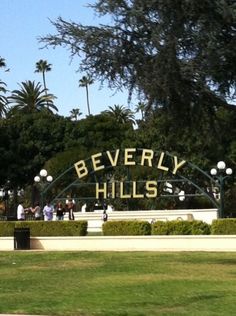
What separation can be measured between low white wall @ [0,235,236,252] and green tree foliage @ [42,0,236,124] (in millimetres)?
9646

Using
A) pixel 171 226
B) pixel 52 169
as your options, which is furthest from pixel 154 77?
pixel 52 169

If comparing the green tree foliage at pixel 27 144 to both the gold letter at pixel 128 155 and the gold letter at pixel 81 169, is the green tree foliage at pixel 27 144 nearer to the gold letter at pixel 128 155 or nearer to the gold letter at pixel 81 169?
the gold letter at pixel 81 169

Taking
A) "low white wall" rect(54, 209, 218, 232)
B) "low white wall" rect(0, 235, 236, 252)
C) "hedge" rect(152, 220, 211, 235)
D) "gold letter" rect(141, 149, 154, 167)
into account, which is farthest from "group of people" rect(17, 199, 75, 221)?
"hedge" rect(152, 220, 211, 235)

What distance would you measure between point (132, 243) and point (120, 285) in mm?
13787

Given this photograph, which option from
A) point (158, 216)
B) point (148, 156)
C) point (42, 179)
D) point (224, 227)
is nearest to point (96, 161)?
point (148, 156)

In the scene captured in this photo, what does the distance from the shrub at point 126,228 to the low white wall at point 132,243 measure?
1149 millimetres

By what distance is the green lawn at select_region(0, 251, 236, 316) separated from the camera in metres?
10.7

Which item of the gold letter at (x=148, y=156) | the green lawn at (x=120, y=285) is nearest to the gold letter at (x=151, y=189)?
the gold letter at (x=148, y=156)

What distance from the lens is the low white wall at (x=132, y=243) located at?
26328mm

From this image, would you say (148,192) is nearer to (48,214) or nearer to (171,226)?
(48,214)

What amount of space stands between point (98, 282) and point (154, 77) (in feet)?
16.3

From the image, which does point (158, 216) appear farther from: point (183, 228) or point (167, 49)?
point (167, 49)

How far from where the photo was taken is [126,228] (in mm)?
29250

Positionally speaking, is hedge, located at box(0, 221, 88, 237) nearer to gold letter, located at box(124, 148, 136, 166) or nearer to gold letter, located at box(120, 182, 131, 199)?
gold letter, located at box(124, 148, 136, 166)
